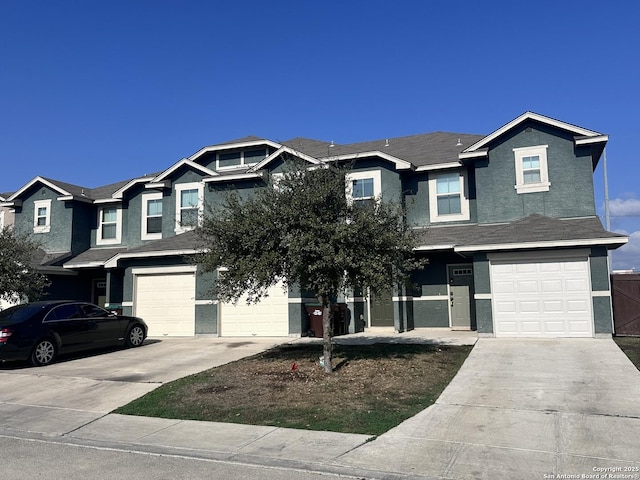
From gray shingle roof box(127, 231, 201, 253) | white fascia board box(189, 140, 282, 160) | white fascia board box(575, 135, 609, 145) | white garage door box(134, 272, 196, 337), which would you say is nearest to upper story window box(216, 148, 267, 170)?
white fascia board box(189, 140, 282, 160)

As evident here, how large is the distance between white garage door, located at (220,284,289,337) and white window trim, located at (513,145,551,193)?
Answer: 8.55 metres

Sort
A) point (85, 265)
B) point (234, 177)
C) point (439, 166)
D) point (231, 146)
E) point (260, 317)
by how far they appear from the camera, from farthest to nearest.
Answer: point (231, 146), point (85, 265), point (234, 177), point (439, 166), point (260, 317)

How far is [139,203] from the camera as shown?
22672 mm

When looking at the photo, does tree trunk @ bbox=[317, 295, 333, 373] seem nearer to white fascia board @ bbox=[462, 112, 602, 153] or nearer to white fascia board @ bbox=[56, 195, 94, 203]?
white fascia board @ bbox=[462, 112, 602, 153]

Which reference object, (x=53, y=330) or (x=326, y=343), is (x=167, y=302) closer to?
(x=53, y=330)

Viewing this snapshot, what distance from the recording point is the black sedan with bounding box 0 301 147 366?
40.6 ft

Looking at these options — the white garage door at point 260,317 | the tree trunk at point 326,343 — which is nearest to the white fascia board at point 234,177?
the white garage door at point 260,317

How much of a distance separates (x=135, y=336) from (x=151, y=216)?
304 inches

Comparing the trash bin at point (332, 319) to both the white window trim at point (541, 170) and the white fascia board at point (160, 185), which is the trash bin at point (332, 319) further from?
the white fascia board at point (160, 185)

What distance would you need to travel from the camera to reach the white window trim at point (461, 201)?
1856 centimetres

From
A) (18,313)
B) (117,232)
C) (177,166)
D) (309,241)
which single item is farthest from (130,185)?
(309,241)

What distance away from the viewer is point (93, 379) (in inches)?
441

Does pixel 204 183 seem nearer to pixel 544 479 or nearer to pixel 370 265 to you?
pixel 370 265

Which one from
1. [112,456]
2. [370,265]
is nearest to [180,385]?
[112,456]
